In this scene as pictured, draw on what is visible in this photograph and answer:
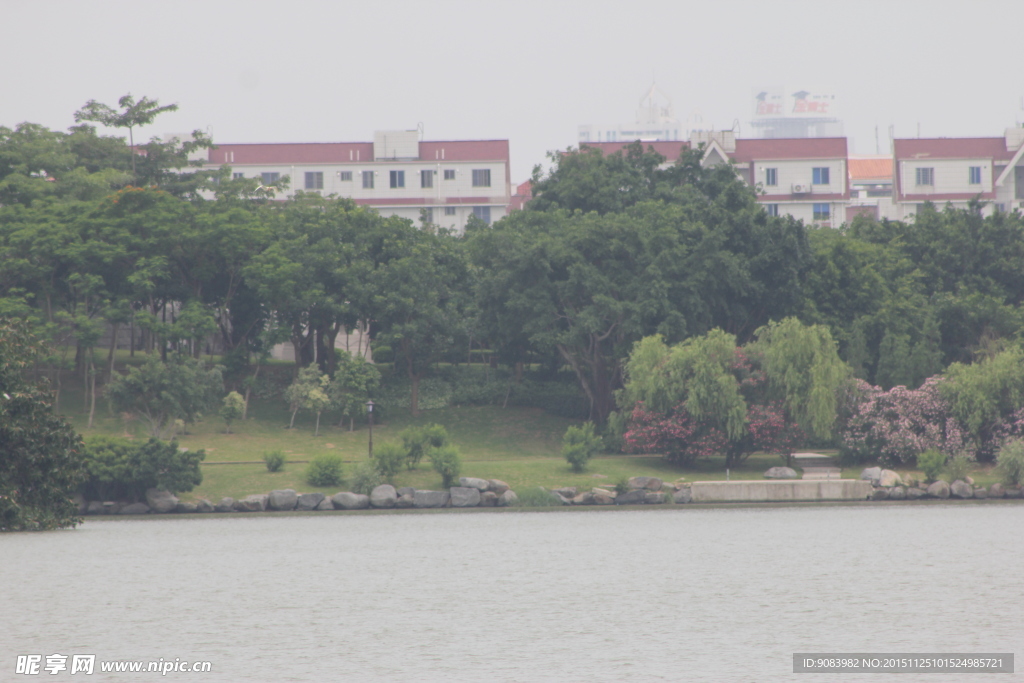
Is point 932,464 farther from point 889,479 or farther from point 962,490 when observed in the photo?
point 889,479

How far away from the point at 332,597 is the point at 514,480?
777 inches

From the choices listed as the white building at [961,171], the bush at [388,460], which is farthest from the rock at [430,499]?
the white building at [961,171]

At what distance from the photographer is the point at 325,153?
307ft

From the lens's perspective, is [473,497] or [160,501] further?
[473,497]

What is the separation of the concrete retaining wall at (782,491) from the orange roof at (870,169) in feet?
357

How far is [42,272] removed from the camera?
5353 cm

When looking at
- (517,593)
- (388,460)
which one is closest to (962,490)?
(388,460)

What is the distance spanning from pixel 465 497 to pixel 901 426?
683 inches

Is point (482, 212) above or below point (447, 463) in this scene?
above

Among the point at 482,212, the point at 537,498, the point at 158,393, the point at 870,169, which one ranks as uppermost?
the point at 870,169

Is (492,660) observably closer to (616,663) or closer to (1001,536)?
(616,663)

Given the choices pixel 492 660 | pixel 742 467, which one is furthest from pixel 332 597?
pixel 742 467

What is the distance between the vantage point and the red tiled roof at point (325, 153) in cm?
9256

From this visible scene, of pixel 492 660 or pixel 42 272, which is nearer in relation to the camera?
pixel 492 660
